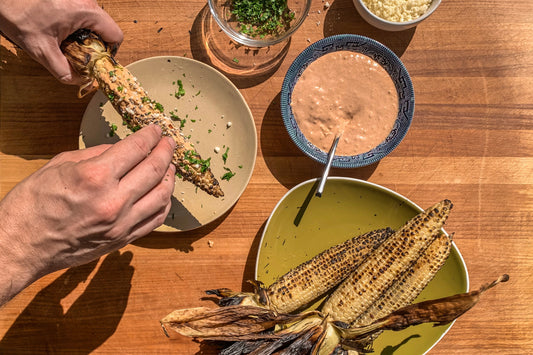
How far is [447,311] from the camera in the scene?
5.24 feet

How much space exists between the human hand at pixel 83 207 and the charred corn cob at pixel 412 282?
41.8 inches

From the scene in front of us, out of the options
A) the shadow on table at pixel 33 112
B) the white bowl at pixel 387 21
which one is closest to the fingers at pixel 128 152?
the shadow on table at pixel 33 112

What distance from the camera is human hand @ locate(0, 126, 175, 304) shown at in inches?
59.5

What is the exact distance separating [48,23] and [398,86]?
156 centimetres

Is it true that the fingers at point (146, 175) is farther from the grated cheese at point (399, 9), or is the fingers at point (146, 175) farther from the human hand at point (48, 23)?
the grated cheese at point (399, 9)

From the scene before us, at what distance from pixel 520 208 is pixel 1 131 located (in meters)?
2.77

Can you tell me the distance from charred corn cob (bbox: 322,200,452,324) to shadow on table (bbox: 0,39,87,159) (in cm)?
157

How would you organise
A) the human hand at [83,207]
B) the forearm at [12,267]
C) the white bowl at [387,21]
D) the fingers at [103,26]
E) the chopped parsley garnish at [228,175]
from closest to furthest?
1. the human hand at [83,207]
2. the forearm at [12,267]
3. the fingers at [103,26]
4. the white bowl at [387,21]
5. the chopped parsley garnish at [228,175]

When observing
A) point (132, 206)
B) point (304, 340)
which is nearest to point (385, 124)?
point (304, 340)

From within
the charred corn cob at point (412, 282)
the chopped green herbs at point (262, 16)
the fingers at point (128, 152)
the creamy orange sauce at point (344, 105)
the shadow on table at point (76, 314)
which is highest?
the chopped green herbs at point (262, 16)

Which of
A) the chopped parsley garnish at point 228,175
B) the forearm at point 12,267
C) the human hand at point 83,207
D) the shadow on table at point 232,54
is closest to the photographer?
the human hand at point 83,207

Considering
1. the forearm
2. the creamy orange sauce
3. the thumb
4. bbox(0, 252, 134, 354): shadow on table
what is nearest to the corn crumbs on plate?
the creamy orange sauce

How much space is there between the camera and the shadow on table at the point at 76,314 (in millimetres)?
2219

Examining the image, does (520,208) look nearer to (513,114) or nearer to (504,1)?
(513,114)
